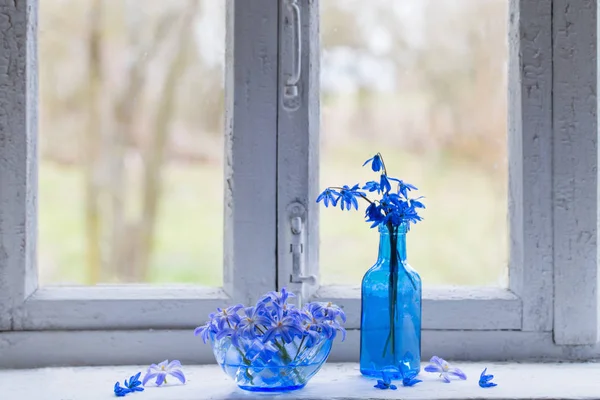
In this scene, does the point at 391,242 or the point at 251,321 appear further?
the point at 391,242

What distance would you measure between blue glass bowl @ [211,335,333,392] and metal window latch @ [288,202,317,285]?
8.1 inches

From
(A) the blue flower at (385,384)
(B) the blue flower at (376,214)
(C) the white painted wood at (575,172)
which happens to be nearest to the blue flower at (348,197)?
(B) the blue flower at (376,214)

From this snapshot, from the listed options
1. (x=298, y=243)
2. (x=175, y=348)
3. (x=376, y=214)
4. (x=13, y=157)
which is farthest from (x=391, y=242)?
(x=13, y=157)

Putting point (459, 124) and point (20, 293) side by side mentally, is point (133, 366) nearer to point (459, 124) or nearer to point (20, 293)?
point (20, 293)

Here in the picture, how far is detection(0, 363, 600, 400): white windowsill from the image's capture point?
1.12 metres

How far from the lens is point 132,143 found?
56.1 inches

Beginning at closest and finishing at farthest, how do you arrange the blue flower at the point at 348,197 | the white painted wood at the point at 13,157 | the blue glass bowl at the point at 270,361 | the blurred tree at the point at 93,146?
the blue glass bowl at the point at 270,361 < the blue flower at the point at 348,197 < the white painted wood at the point at 13,157 < the blurred tree at the point at 93,146

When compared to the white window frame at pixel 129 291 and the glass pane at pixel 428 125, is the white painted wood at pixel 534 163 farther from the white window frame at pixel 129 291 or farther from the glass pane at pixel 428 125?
the white window frame at pixel 129 291

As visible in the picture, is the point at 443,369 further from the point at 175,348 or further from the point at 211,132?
the point at 211,132

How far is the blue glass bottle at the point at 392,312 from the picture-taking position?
1214 mm

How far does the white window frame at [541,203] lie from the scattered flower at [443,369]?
109 mm

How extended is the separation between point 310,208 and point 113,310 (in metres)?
0.38

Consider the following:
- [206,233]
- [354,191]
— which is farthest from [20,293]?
[354,191]

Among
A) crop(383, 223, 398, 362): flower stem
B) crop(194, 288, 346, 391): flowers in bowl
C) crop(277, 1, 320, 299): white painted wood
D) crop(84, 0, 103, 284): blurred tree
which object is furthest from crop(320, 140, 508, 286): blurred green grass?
crop(84, 0, 103, 284): blurred tree
